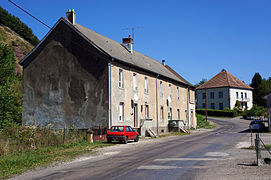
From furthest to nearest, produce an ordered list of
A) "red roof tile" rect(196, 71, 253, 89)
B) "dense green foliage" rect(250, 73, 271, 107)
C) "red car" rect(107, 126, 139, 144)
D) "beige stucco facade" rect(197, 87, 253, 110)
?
"dense green foliage" rect(250, 73, 271, 107) → "red roof tile" rect(196, 71, 253, 89) → "beige stucco facade" rect(197, 87, 253, 110) → "red car" rect(107, 126, 139, 144)

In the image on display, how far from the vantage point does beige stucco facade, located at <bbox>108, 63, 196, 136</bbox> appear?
1051 inches

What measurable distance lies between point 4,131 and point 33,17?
7093 mm

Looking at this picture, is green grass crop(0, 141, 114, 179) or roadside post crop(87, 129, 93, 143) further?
roadside post crop(87, 129, 93, 143)

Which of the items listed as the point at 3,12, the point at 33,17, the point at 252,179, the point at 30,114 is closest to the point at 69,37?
the point at 30,114

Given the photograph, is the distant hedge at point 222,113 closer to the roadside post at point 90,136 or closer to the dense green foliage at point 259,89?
the dense green foliage at point 259,89

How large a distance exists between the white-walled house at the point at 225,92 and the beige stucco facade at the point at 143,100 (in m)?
37.0

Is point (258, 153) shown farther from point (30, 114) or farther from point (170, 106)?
point (170, 106)

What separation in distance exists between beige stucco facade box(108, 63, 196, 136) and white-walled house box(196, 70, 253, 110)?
121ft

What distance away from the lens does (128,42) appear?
36.2 m

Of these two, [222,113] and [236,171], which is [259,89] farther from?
[236,171]

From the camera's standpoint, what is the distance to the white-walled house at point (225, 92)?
77.2 metres

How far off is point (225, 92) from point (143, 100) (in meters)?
51.0

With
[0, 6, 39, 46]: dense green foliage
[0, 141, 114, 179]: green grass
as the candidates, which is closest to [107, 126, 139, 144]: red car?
[0, 141, 114, 179]: green grass

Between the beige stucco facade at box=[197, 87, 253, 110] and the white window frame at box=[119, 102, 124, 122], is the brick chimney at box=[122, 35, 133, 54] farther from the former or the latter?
the beige stucco facade at box=[197, 87, 253, 110]
